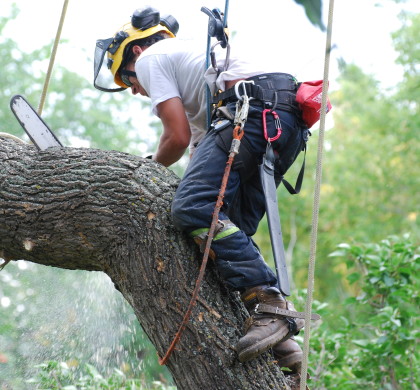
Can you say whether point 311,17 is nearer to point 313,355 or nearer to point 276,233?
point 276,233

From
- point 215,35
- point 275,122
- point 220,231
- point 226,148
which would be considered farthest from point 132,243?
point 215,35

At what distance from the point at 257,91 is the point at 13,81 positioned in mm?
14299

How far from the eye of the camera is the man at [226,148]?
8.36 ft

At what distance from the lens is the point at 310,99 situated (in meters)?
2.74

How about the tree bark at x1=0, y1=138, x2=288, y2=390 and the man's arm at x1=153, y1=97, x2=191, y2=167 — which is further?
the man's arm at x1=153, y1=97, x2=191, y2=167

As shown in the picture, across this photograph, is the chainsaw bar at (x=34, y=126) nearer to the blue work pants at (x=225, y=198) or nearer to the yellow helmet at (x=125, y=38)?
the yellow helmet at (x=125, y=38)

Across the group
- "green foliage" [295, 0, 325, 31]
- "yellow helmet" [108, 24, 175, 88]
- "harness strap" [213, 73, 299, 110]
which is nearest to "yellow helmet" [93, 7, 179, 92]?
"yellow helmet" [108, 24, 175, 88]

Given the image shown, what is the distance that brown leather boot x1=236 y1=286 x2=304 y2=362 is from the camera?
2410 mm

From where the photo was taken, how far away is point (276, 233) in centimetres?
267

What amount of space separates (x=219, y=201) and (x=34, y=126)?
129cm

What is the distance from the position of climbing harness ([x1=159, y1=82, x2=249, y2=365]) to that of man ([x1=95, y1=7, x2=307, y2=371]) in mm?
74

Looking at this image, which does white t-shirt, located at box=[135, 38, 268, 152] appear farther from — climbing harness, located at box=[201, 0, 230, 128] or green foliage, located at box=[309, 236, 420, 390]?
green foliage, located at box=[309, 236, 420, 390]

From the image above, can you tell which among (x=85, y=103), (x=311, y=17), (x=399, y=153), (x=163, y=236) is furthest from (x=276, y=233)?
(x=399, y=153)

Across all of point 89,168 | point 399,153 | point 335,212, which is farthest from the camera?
point 335,212
